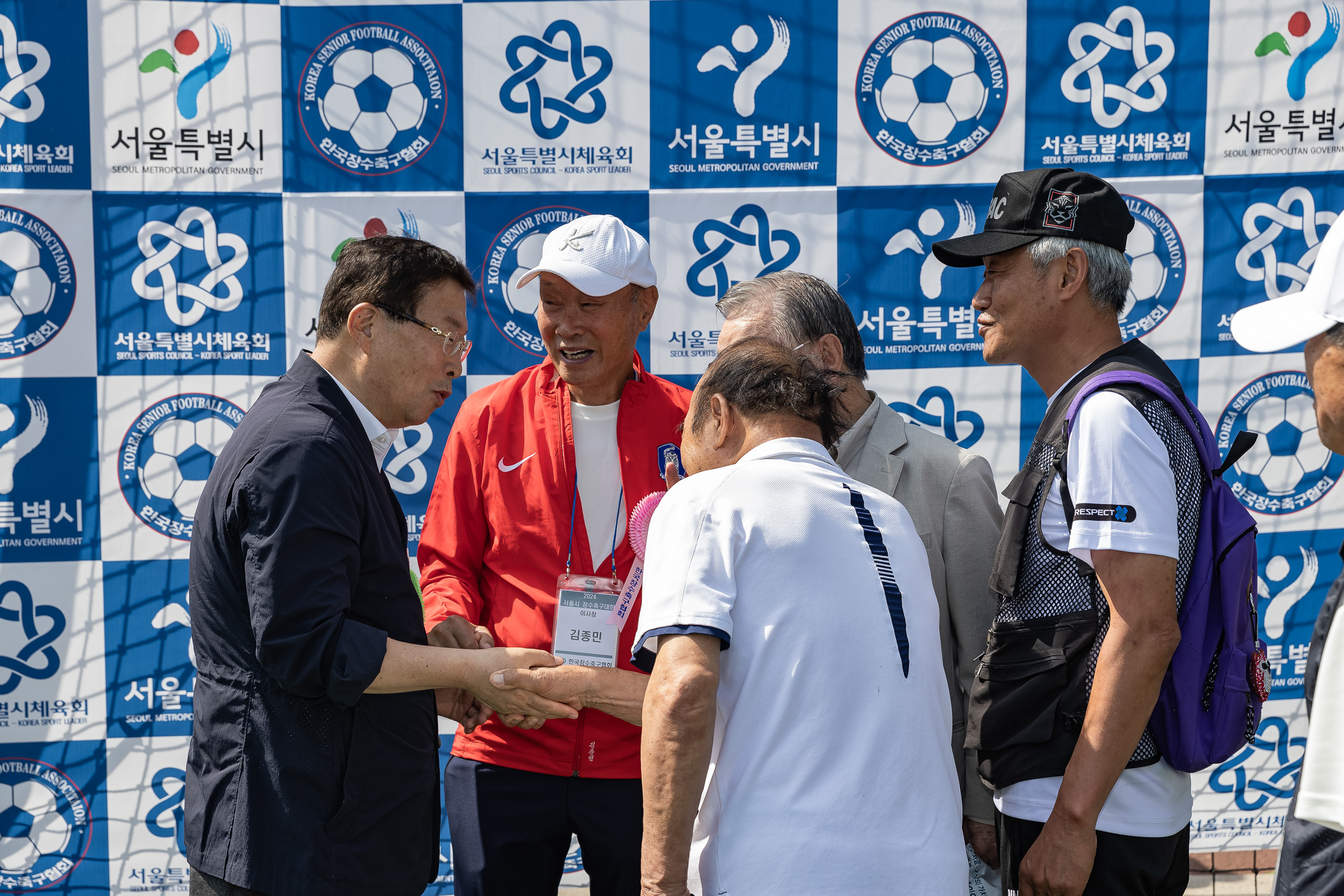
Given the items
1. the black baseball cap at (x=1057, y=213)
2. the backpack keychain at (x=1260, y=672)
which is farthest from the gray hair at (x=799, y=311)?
the backpack keychain at (x=1260, y=672)

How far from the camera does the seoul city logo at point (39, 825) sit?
2.78 meters

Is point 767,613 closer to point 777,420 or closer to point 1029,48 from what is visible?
point 777,420

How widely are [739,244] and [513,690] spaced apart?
1.53 meters

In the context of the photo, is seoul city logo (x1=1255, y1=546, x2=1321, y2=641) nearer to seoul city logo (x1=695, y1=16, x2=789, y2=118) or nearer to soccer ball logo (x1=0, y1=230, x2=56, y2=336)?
seoul city logo (x1=695, y1=16, x2=789, y2=118)

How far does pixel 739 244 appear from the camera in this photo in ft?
9.30

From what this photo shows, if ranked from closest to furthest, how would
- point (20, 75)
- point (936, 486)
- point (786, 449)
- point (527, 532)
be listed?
point (786, 449)
point (936, 486)
point (527, 532)
point (20, 75)

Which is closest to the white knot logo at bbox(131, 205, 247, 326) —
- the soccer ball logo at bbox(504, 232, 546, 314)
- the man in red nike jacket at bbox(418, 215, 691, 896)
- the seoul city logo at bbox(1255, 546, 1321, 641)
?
the soccer ball logo at bbox(504, 232, 546, 314)

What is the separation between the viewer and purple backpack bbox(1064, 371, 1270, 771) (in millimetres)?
1539

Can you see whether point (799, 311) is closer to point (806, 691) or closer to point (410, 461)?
point (806, 691)

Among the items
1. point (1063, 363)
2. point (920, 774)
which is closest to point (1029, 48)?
point (1063, 363)

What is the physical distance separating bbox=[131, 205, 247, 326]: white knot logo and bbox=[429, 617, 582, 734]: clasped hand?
4.53 ft

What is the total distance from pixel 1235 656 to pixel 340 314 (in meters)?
1.61

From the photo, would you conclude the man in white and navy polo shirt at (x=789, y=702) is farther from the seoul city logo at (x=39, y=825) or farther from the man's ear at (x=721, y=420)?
the seoul city logo at (x=39, y=825)

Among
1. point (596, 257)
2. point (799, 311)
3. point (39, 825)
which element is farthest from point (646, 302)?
point (39, 825)
